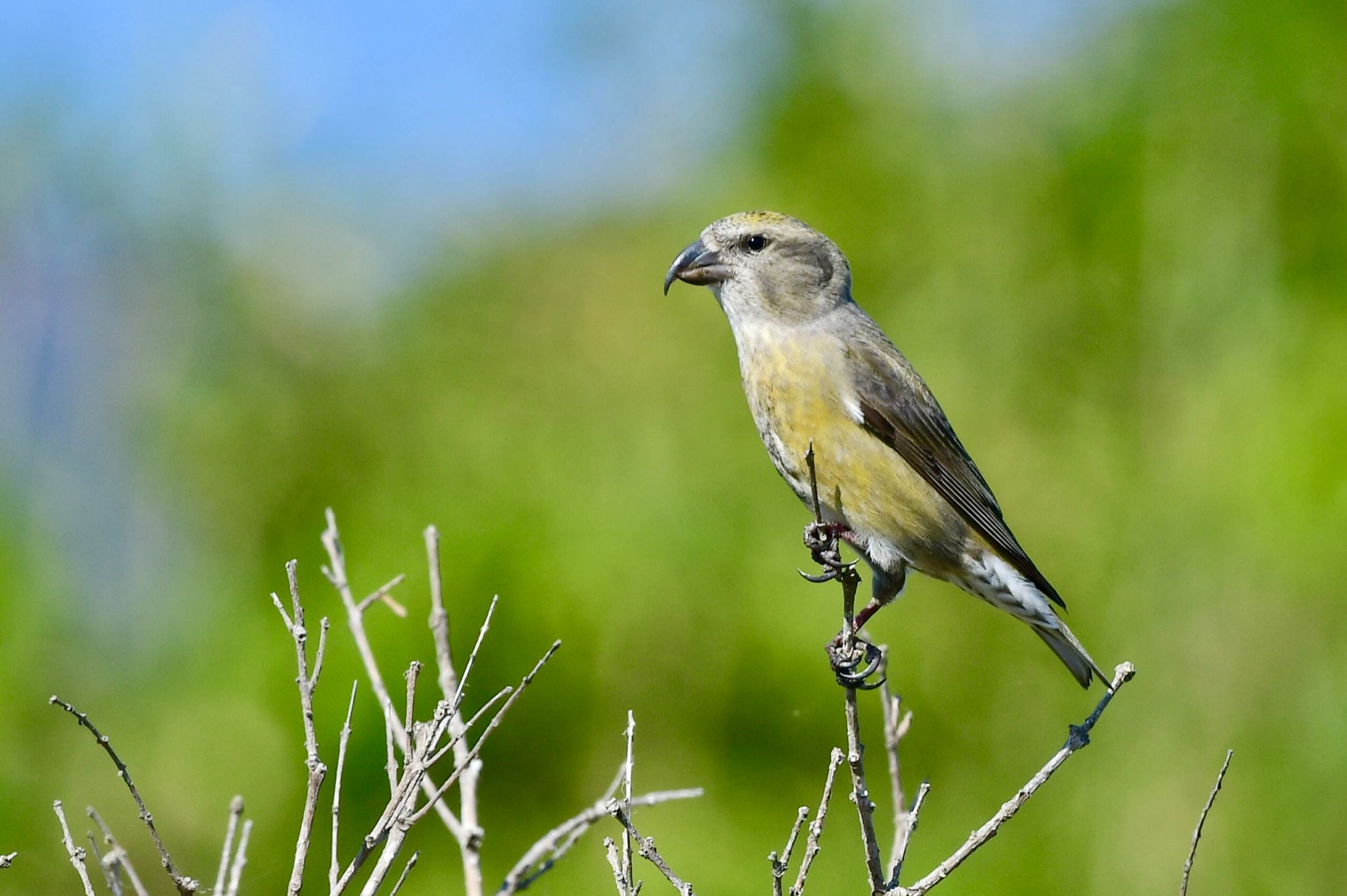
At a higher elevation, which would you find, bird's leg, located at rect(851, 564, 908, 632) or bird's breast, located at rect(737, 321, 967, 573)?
bird's breast, located at rect(737, 321, 967, 573)

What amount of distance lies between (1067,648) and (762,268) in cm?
154

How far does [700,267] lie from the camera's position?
4.21 meters

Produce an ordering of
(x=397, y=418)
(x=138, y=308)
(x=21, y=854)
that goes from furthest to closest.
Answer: (x=138, y=308) → (x=397, y=418) → (x=21, y=854)

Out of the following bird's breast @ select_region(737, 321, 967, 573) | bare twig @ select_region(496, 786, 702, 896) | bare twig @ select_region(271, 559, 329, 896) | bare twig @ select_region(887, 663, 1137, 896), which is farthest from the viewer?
bird's breast @ select_region(737, 321, 967, 573)

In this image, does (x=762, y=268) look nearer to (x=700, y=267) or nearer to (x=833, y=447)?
(x=700, y=267)

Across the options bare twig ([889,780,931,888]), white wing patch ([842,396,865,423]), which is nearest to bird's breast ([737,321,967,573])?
white wing patch ([842,396,865,423])


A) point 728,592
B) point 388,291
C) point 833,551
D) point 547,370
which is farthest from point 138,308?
point 833,551

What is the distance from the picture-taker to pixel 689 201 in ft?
25.1

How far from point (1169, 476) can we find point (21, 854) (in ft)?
18.6

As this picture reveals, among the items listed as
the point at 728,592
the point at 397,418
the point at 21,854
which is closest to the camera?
the point at 21,854

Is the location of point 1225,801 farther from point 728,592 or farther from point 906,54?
point 906,54

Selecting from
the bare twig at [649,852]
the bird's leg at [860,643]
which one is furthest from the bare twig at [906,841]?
the bare twig at [649,852]

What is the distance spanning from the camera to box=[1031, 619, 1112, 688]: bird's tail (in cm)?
417

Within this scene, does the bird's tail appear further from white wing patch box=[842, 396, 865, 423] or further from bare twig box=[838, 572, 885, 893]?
bare twig box=[838, 572, 885, 893]
